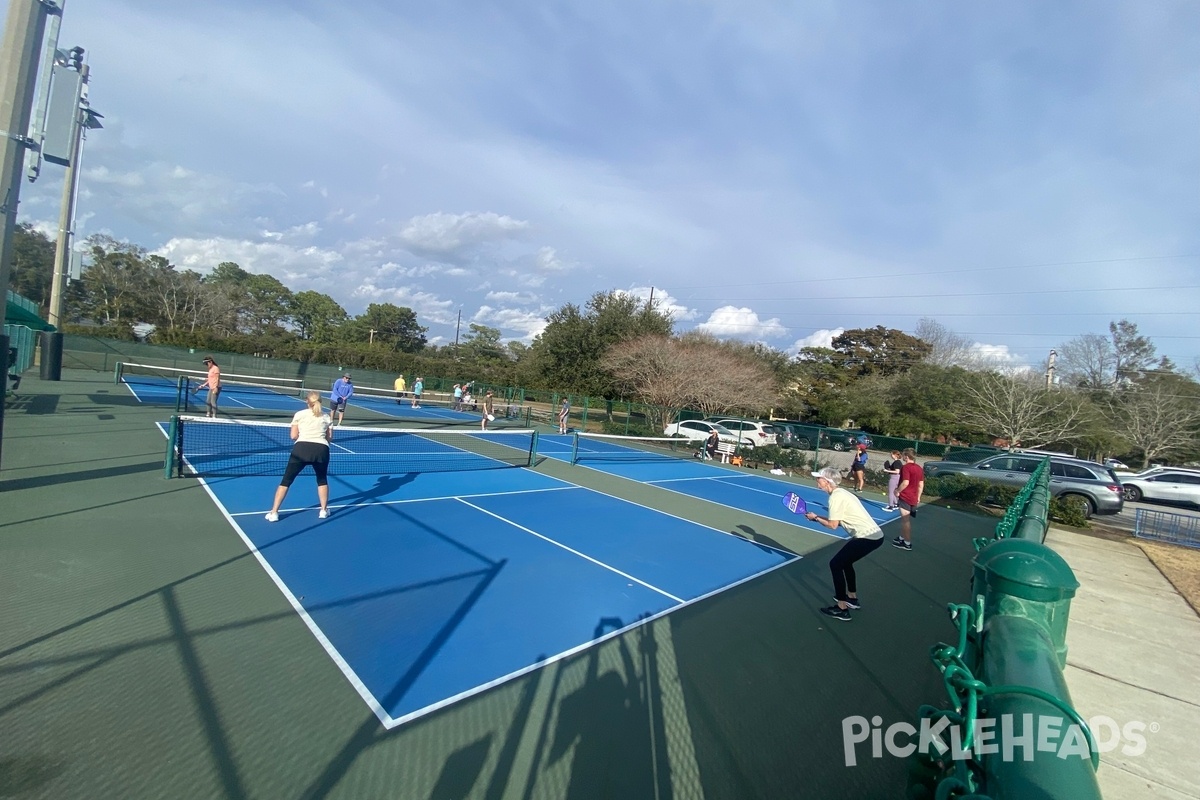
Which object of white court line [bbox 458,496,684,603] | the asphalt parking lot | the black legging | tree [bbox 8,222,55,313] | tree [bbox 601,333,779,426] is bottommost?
white court line [bbox 458,496,684,603]

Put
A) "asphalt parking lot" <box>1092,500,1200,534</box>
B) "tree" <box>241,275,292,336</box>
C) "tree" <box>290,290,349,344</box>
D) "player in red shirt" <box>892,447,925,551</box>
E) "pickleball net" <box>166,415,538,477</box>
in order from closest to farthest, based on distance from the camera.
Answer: "pickleball net" <box>166,415,538,477</box> < "player in red shirt" <box>892,447,925,551</box> < "asphalt parking lot" <box>1092,500,1200,534</box> < "tree" <box>241,275,292,336</box> < "tree" <box>290,290,349,344</box>

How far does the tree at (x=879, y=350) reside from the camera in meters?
58.6

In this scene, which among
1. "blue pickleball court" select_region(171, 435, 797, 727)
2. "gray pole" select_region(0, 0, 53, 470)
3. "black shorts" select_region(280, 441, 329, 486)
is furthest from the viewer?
"black shorts" select_region(280, 441, 329, 486)

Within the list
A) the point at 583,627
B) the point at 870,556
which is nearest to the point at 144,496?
the point at 583,627

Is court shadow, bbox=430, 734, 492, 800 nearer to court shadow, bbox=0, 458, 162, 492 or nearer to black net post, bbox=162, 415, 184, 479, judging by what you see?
court shadow, bbox=0, 458, 162, 492

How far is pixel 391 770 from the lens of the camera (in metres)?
3.26

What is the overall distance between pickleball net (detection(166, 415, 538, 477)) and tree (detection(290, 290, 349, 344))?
6529cm

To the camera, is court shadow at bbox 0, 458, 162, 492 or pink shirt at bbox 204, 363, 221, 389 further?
pink shirt at bbox 204, 363, 221, 389

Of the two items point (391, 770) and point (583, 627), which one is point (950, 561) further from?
point (391, 770)

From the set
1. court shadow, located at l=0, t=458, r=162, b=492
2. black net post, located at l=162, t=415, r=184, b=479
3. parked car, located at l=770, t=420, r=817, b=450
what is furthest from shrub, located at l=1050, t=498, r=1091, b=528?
court shadow, located at l=0, t=458, r=162, b=492

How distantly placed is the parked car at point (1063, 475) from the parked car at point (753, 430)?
7175 mm

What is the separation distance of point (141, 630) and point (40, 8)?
7.77 m

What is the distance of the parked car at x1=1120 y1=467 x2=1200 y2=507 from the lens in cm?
2247

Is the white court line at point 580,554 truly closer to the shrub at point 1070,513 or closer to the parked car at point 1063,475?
the shrub at point 1070,513
